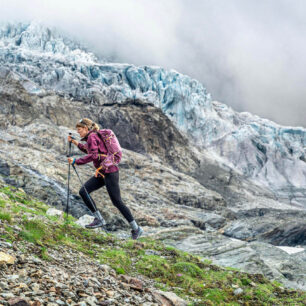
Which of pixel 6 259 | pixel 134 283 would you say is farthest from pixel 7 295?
pixel 134 283

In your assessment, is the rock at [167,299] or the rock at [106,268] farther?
the rock at [106,268]

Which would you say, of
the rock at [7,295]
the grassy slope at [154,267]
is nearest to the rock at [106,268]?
the grassy slope at [154,267]

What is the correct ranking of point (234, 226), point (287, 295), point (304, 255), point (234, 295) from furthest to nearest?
point (234, 226), point (304, 255), point (287, 295), point (234, 295)

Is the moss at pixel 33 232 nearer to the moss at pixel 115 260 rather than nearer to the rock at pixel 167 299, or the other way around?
the moss at pixel 115 260

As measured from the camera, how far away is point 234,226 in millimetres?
87188

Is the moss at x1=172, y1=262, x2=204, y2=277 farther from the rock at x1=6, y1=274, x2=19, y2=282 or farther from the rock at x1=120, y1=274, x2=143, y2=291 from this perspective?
the rock at x1=6, y1=274, x2=19, y2=282

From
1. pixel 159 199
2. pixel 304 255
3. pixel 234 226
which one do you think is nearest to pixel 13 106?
pixel 159 199

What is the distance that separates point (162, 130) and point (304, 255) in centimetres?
14325

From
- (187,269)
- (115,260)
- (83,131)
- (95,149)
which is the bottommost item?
(187,269)

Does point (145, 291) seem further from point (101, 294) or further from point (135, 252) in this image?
point (135, 252)

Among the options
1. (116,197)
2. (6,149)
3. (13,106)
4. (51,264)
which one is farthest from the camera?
(13,106)

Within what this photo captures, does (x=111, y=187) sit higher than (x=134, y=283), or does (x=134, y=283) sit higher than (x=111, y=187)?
(x=111, y=187)

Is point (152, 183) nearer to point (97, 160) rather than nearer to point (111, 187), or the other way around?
point (111, 187)

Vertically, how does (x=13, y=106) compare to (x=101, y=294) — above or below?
above
